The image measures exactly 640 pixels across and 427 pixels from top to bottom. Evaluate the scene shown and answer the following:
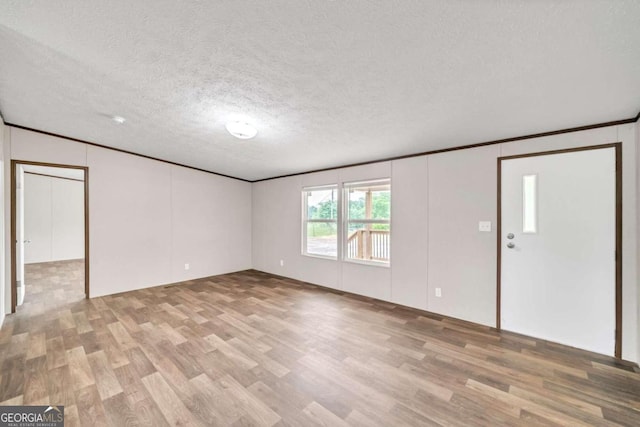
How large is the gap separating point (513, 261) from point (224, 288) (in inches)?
175

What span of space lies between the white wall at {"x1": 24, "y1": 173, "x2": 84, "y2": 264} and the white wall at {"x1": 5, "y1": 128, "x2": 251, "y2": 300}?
15.8 ft

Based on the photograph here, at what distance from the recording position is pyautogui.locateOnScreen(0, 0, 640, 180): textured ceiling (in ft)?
4.56

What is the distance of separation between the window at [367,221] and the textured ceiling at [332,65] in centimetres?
111

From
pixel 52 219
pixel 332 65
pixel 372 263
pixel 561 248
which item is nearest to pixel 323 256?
pixel 372 263

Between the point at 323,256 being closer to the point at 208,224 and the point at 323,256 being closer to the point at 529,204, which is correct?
the point at 208,224

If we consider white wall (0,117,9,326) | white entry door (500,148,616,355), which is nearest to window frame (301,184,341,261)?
white entry door (500,148,616,355)

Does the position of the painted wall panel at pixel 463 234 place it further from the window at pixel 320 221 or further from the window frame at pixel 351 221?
the window at pixel 320 221

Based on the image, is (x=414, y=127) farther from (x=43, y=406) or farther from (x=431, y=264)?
(x=43, y=406)

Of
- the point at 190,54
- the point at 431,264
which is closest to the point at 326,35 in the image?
the point at 190,54

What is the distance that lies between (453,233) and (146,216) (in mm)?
5163

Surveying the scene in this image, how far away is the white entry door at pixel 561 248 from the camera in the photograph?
237 centimetres

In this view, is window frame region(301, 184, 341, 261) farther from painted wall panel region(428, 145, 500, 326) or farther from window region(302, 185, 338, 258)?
painted wall panel region(428, 145, 500, 326)

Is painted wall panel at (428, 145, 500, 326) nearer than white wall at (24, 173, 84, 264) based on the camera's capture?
Yes

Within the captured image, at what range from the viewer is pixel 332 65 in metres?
1.84
